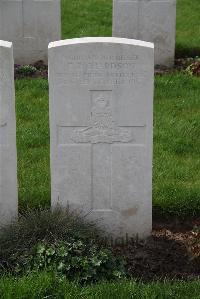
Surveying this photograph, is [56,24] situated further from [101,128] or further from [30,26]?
[101,128]

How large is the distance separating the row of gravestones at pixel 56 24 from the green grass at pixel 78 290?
741 centimetres

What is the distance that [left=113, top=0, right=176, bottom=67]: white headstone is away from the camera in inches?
452

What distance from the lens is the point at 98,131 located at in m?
5.50

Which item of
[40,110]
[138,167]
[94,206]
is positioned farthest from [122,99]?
[40,110]

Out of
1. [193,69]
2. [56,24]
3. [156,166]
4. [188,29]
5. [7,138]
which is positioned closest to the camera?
[7,138]

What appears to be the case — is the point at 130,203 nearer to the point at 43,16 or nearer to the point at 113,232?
the point at 113,232

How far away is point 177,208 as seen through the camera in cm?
619

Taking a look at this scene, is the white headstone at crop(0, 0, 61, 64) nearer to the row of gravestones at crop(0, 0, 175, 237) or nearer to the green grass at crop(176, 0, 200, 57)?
the green grass at crop(176, 0, 200, 57)

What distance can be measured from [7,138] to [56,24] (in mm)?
6560

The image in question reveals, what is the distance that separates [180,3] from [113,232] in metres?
10.4

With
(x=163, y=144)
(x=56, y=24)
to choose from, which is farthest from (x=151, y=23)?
(x=163, y=144)

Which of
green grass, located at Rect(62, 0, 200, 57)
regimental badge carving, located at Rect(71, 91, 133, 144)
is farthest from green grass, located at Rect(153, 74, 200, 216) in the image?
green grass, located at Rect(62, 0, 200, 57)

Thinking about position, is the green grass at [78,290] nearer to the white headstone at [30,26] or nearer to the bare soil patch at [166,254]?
the bare soil patch at [166,254]

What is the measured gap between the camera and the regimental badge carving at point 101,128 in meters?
5.43
